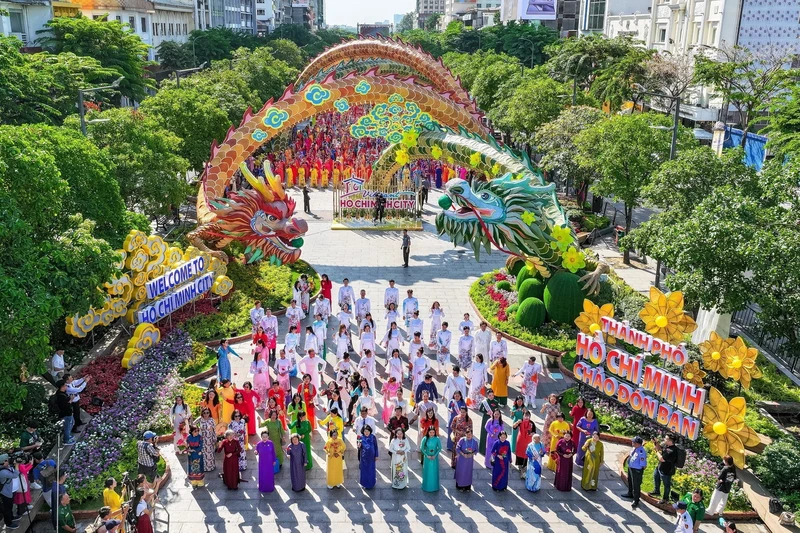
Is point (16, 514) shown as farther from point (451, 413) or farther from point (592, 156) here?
point (592, 156)

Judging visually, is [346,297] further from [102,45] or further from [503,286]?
[102,45]

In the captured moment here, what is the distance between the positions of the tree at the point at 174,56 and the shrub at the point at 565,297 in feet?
171

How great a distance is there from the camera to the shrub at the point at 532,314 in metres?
17.6

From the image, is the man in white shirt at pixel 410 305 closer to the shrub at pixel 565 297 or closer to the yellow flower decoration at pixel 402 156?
the shrub at pixel 565 297

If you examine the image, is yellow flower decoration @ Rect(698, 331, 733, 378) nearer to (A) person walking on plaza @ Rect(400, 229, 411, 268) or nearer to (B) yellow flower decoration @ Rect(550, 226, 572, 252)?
(B) yellow flower decoration @ Rect(550, 226, 572, 252)

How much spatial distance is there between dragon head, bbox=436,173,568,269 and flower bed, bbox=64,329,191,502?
6.84 m

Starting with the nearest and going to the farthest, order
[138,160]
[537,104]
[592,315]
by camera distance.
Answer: [592,315] → [138,160] → [537,104]

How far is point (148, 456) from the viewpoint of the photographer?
1110 cm

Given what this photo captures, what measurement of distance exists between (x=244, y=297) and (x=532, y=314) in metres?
7.36

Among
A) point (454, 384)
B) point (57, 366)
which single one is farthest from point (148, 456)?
point (454, 384)

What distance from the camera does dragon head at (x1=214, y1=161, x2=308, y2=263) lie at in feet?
62.1

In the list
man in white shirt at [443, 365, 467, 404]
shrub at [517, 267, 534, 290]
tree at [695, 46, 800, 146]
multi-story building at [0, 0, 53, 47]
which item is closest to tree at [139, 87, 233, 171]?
shrub at [517, 267, 534, 290]

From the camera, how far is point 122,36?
4444cm

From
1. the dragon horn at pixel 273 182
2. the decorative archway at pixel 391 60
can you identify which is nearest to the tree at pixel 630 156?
the decorative archway at pixel 391 60
